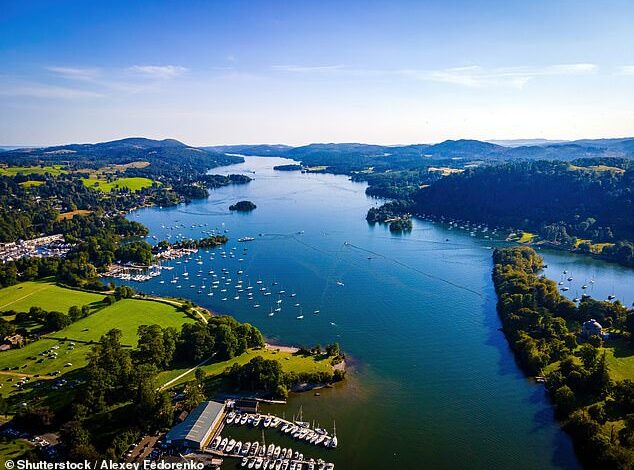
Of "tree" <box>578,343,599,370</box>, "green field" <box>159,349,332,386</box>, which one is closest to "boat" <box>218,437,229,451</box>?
"green field" <box>159,349,332,386</box>

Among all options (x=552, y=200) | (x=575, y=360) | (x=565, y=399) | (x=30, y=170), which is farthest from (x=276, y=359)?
(x=30, y=170)

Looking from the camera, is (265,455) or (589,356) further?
(589,356)

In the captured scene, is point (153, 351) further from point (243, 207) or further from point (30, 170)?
point (30, 170)

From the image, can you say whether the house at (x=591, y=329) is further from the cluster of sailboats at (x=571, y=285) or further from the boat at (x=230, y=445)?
the boat at (x=230, y=445)

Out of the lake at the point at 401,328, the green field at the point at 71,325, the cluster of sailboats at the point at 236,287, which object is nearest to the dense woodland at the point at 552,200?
the lake at the point at 401,328

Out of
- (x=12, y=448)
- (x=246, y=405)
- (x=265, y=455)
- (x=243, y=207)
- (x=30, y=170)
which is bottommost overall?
(x=265, y=455)

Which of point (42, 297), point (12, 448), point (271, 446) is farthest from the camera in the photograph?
point (42, 297)
